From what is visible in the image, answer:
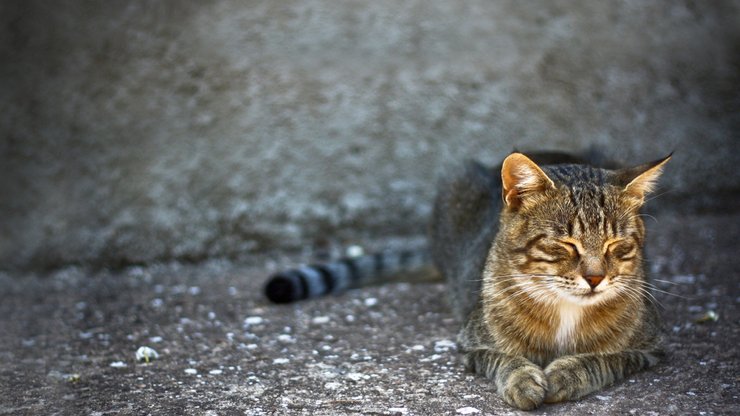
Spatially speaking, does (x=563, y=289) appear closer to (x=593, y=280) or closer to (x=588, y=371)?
(x=593, y=280)

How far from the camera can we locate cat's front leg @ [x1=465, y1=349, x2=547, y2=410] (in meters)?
3.26

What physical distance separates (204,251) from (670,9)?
11.7 feet

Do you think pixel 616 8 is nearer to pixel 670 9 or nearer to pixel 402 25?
pixel 670 9

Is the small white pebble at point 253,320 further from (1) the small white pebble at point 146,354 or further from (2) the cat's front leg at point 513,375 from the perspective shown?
(2) the cat's front leg at point 513,375

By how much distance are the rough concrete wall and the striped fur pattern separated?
6.64ft

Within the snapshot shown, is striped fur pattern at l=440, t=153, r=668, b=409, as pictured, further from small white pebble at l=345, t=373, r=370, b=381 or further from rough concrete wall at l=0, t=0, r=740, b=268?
rough concrete wall at l=0, t=0, r=740, b=268

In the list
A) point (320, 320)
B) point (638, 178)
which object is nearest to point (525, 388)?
point (638, 178)

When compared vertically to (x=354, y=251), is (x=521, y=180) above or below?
above

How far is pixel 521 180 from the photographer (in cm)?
361

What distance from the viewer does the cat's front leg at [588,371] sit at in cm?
333

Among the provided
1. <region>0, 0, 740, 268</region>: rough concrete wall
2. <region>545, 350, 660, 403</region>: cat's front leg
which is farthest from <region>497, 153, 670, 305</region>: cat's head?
<region>0, 0, 740, 268</region>: rough concrete wall

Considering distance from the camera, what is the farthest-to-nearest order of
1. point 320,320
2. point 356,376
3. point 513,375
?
point 320,320 → point 356,376 → point 513,375

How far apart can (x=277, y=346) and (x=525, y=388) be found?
1.40 metres

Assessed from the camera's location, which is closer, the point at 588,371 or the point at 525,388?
the point at 525,388
